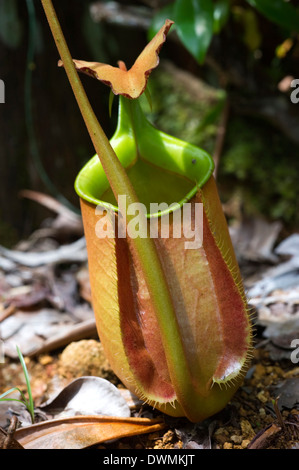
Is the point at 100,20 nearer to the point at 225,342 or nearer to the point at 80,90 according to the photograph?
the point at 80,90

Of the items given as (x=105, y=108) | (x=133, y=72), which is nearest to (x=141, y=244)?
(x=133, y=72)

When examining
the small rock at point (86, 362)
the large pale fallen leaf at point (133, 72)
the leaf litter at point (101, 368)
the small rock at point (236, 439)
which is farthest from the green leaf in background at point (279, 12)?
the small rock at point (236, 439)

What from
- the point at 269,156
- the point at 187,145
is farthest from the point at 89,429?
the point at 269,156

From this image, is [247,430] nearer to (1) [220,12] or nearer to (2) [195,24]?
(2) [195,24]

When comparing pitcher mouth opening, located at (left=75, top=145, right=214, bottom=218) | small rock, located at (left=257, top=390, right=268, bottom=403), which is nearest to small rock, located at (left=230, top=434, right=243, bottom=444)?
small rock, located at (left=257, top=390, right=268, bottom=403)

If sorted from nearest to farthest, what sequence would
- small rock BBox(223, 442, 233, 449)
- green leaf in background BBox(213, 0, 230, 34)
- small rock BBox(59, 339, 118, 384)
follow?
small rock BBox(223, 442, 233, 449) → small rock BBox(59, 339, 118, 384) → green leaf in background BBox(213, 0, 230, 34)

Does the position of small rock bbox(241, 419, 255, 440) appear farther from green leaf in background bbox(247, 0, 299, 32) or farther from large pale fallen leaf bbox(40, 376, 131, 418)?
green leaf in background bbox(247, 0, 299, 32)
